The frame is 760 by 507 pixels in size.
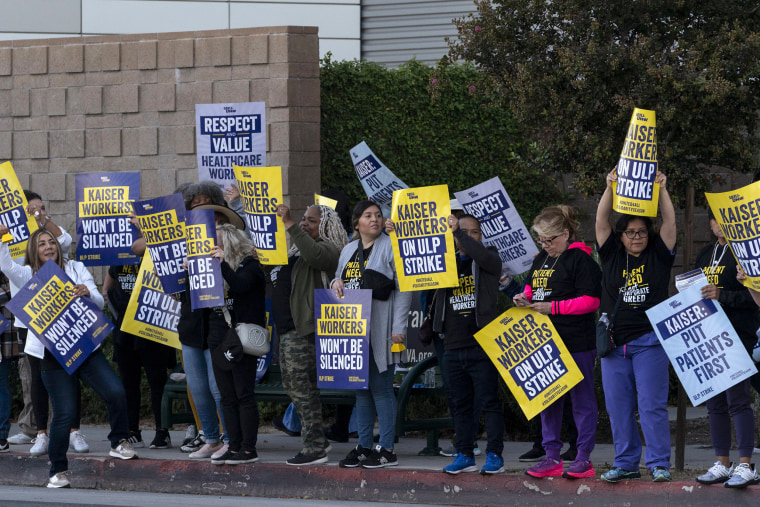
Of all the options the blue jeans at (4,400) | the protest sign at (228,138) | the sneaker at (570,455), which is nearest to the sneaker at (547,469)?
the sneaker at (570,455)

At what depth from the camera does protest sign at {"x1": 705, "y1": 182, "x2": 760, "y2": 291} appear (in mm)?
6789

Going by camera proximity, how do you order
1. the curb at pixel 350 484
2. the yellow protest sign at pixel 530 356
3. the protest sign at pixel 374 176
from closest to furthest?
the curb at pixel 350 484
the yellow protest sign at pixel 530 356
the protest sign at pixel 374 176

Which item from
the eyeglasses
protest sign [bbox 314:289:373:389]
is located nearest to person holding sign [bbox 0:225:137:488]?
protest sign [bbox 314:289:373:389]

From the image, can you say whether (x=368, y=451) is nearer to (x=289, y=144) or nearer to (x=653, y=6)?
(x=289, y=144)

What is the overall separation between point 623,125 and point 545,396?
4.19 m

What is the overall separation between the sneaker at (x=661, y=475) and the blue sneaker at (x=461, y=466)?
4.19 feet

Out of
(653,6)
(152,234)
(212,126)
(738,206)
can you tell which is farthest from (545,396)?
(653,6)

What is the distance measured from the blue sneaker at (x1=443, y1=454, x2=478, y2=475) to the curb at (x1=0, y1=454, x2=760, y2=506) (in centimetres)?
4

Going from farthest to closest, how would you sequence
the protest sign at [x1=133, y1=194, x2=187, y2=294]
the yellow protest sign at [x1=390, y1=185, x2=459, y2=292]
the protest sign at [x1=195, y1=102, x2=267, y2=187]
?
the protest sign at [x1=195, y1=102, x2=267, y2=187]
the protest sign at [x1=133, y1=194, x2=187, y2=294]
the yellow protest sign at [x1=390, y1=185, x2=459, y2=292]

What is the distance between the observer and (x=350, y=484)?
25.6 ft

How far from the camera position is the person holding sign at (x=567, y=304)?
24.0 ft

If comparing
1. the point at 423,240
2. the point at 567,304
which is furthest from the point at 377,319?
the point at 567,304

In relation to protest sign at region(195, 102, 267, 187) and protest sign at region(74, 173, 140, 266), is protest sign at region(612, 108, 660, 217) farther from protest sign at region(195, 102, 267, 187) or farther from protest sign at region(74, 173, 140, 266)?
protest sign at region(74, 173, 140, 266)

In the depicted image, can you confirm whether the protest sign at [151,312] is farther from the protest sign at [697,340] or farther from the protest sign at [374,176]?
the protest sign at [697,340]
